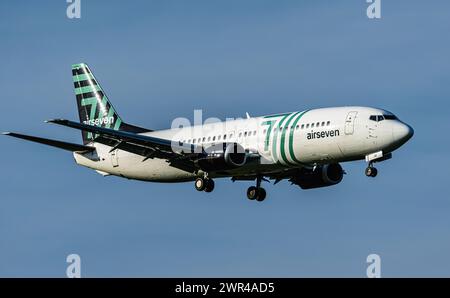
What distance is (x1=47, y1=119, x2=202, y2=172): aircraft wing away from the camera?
7600cm

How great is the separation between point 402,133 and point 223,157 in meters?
11.5

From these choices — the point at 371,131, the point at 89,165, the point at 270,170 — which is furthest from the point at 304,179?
the point at 89,165

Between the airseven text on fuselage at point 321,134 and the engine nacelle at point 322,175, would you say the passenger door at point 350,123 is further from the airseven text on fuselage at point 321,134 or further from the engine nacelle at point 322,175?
the engine nacelle at point 322,175

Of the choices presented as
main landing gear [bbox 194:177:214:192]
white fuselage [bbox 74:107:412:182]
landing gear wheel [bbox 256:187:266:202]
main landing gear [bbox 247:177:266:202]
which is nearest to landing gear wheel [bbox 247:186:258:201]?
main landing gear [bbox 247:177:266:202]

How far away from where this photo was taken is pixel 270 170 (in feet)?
250

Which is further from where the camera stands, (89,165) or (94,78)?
(94,78)

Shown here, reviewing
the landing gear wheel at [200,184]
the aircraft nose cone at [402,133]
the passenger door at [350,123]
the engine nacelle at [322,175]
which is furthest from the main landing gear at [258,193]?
the aircraft nose cone at [402,133]

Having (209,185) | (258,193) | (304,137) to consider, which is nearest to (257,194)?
(258,193)

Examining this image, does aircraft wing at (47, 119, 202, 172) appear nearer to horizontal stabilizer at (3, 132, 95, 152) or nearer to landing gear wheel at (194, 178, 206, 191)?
landing gear wheel at (194, 178, 206, 191)

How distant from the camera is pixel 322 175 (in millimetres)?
79250

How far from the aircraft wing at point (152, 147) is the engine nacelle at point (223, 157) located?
1.19 meters
